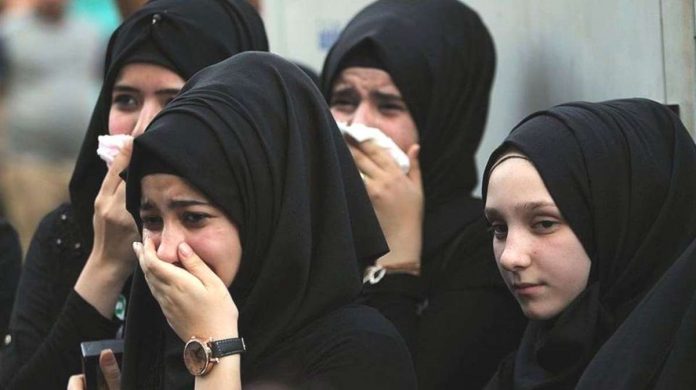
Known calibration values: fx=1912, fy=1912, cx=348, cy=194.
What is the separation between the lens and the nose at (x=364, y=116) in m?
5.22

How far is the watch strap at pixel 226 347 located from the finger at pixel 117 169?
96cm

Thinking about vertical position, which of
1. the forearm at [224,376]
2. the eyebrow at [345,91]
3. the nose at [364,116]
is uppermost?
the eyebrow at [345,91]

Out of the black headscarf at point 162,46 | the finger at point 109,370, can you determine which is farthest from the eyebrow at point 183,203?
the black headscarf at point 162,46

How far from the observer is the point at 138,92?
5.04m

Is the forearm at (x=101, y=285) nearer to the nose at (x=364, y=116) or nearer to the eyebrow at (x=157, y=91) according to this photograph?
the eyebrow at (x=157, y=91)

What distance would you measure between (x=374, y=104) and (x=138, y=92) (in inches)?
26.6

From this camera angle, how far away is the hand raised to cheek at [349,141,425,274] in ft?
16.5

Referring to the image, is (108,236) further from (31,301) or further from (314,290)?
(314,290)

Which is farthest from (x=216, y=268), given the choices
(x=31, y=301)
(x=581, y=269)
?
(x=31, y=301)

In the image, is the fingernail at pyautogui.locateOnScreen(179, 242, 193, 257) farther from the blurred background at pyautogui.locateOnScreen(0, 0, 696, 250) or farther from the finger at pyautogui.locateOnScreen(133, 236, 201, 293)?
the blurred background at pyautogui.locateOnScreen(0, 0, 696, 250)

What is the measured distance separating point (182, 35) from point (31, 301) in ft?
2.67

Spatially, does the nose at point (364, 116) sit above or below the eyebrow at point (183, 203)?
below

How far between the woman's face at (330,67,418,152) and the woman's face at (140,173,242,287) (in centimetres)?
122

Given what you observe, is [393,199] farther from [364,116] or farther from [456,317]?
[456,317]
